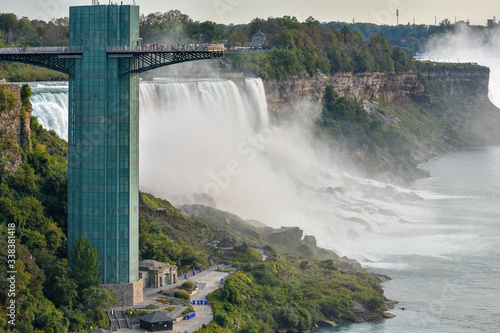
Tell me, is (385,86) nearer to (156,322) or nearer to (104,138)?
(104,138)

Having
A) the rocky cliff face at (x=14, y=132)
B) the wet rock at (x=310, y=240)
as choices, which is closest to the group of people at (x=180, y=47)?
the rocky cliff face at (x=14, y=132)

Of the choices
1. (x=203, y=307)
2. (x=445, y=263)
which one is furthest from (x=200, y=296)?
(x=445, y=263)

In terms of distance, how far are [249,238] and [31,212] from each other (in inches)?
791

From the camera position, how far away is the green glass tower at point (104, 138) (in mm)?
48344

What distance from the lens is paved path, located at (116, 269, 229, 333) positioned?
4788 cm

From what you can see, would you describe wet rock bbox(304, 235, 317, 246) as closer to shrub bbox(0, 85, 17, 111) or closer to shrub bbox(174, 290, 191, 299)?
shrub bbox(174, 290, 191, 299)

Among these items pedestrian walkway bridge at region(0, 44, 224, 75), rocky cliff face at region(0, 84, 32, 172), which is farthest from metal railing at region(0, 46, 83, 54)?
rocky cliff face at region(0, 84, 32, 172)

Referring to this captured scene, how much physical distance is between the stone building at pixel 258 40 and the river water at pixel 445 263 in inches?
1114

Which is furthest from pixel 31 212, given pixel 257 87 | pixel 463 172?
pixel 463 172

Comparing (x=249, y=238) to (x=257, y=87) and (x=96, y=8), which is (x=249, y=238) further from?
(x=257, y=87)

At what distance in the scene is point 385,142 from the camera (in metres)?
129

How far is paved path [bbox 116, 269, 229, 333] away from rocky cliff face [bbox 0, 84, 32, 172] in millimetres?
8355

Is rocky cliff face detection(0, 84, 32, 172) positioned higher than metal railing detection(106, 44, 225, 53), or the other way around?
metal railing detection(106, 44, 225, 53)

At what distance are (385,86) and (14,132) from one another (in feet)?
331
